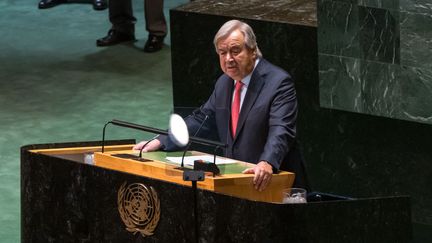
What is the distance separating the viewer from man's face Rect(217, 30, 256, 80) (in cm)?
653

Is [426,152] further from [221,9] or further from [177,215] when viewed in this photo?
[177,215]

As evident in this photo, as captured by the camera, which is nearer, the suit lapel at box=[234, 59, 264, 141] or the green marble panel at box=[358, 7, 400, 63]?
the suit lapel at box=[234, 59, 264, 141]

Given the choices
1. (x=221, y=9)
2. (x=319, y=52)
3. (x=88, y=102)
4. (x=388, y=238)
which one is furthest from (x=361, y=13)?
(x=88, y=102)

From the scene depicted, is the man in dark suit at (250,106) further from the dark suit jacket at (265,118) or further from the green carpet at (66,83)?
the green carpet at (66,83)

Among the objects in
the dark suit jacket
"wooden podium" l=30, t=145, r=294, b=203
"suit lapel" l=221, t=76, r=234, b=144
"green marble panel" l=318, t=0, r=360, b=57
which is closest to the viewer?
"wooden podium" l=30, t=145, r=294, b=203

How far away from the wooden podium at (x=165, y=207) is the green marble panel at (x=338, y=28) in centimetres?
202

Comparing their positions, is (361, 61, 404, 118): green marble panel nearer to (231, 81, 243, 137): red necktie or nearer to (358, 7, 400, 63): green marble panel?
(358, 7, 400, 63): green marble panel

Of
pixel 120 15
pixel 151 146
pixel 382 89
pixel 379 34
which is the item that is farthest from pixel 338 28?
pixel 120 15

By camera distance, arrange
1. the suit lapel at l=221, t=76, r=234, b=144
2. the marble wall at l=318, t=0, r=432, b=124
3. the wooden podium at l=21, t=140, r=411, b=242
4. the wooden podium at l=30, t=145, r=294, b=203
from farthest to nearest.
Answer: the marble wall at l=318, t=0, r=432, b=124
the suit lapel at l=221, t=76, r=234, b=144
the wooden podium at l=30, t=145, r=294, b=203
the wooden podium at l=21, t=140, r=411, b=242

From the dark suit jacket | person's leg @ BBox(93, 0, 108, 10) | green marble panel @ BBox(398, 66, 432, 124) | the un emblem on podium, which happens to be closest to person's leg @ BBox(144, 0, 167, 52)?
person's leg @ BBox(93, 0, 108, 10)

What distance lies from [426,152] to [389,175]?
35cm

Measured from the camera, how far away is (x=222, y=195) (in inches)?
228

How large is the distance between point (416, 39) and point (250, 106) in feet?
5.26

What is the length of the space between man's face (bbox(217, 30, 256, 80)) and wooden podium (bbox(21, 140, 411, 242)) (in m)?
0.58
